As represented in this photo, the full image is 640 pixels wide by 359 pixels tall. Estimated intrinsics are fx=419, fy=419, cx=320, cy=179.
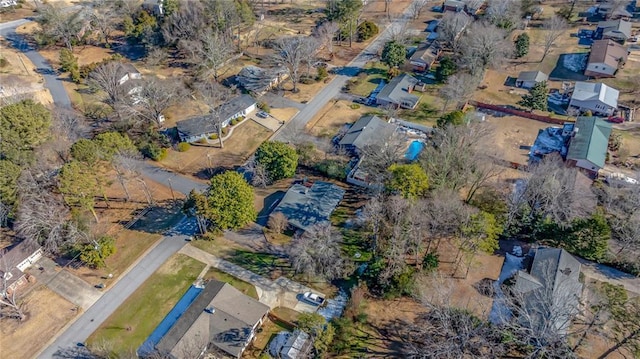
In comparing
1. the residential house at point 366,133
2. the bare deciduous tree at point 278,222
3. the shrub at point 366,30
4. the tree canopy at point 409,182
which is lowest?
the bare deciduous tree at point 278,222

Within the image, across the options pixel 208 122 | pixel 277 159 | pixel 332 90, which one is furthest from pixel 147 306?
pixel 332 90

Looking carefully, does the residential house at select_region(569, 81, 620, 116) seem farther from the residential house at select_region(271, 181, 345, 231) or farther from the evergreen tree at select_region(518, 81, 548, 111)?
the residential house at select_region(271, 181, 345, 231)

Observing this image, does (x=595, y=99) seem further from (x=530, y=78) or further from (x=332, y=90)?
(x=332, y=90)

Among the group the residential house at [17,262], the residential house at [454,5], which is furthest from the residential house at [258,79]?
the residential house at [454,5]

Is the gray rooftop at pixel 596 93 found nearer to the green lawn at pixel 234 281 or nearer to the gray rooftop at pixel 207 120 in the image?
the gray rooftop at pixel 207 120

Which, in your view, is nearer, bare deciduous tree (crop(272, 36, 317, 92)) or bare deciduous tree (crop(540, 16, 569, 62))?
bare deciduous tree (crop(272, 36, 317, 92))

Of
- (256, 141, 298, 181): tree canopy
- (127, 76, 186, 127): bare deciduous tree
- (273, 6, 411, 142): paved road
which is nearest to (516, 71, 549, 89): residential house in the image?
(273, 6, 411, 142): paved road
